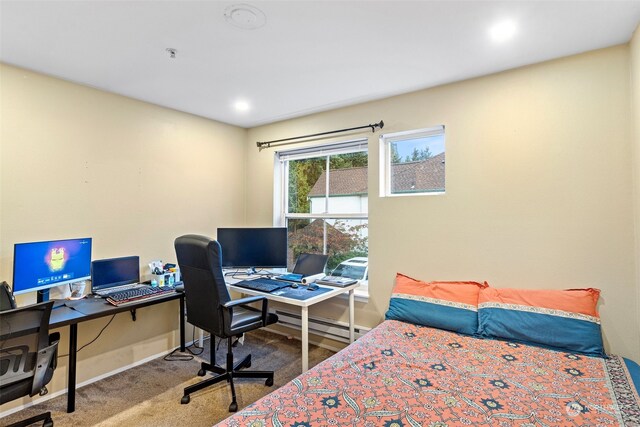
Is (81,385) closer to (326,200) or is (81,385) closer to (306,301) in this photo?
(306,301)

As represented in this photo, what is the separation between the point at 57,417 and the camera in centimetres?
217

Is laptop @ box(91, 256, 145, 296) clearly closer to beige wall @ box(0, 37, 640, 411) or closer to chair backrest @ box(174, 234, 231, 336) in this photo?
beige wall @ box(0, 37, 640, 411)

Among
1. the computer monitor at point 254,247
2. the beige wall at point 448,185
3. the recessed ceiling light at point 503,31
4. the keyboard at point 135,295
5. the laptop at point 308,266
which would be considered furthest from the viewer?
the computer monitor at point 254,247

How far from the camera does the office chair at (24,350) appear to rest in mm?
1679

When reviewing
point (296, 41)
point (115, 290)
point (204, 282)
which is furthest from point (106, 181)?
point (296, 41)

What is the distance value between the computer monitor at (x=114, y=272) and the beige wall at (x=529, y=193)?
218 cm

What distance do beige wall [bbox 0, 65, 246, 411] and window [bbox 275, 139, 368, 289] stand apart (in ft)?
2.61

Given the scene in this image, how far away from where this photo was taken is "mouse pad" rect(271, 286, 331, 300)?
2584mm

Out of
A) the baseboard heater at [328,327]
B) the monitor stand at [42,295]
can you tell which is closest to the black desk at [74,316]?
the monitor stand at [42,295]

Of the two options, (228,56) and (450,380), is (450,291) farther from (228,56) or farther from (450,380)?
(228,56)

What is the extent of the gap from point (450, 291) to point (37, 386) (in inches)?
106

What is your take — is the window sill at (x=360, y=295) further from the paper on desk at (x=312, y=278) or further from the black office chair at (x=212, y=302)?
the black office chair at (x=212, y=302)

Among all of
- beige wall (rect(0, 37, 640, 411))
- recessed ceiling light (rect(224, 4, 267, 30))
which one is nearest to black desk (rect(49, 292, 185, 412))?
beige wall (rect(0, 37, 640, 411))

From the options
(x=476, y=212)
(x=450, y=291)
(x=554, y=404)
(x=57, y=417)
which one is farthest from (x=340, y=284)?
(x=57, y=417)
